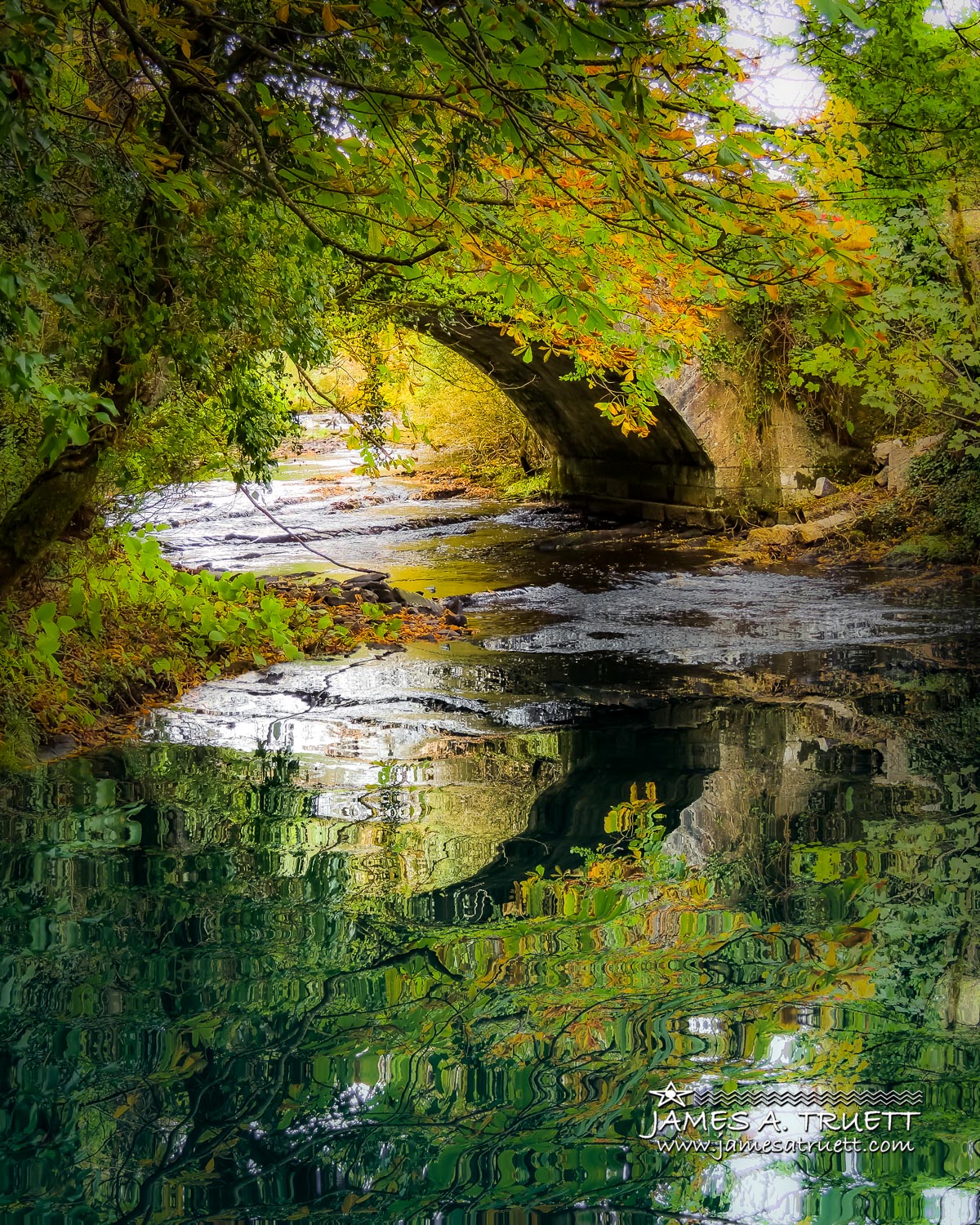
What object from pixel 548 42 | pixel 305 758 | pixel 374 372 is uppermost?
pixel 374 372

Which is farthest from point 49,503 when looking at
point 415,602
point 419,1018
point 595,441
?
point 595,441

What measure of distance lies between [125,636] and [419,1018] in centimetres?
469

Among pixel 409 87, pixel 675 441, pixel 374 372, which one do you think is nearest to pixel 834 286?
pixel 409 87

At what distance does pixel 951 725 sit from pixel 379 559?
9092 mm

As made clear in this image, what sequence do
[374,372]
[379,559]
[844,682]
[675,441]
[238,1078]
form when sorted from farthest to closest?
[675,441] < [379,559] < [374,372] < [844,682] < [238,1078]

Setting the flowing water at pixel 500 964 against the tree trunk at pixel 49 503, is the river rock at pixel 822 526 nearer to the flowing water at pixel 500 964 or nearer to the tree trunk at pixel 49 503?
the flowing water at pixel 500 964

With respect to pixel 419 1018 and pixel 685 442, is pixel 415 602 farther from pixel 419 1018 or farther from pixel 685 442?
pixel 419 1018

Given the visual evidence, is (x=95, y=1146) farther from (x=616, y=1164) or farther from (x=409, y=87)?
(x=409, y=87)

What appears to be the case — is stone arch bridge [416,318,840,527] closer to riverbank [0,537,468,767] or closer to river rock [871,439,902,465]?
river rock [871,439,902,465]

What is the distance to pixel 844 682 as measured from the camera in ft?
23.8

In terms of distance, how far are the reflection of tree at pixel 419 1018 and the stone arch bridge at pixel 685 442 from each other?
1002cm

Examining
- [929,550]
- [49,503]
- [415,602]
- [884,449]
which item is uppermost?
[884,449]

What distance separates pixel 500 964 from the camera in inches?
127

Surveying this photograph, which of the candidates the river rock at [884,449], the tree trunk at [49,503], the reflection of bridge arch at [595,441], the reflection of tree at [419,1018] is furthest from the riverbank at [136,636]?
the river rock at [884,449]
